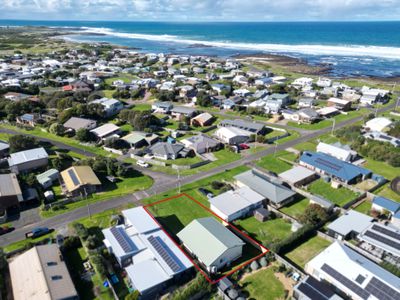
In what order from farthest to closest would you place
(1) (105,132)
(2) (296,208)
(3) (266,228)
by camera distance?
(1) (105,132) → (2) (296,208) → (3) (266,228)

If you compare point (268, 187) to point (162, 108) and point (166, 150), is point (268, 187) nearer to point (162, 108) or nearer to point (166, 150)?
point (166, 150)

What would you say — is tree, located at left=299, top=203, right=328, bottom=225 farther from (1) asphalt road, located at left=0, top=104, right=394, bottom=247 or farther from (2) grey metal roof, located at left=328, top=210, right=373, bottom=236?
(1) asphalt road, located at left=0, top=104, right=394, bottom=247

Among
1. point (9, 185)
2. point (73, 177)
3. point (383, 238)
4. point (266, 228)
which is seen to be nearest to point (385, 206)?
point (383, 238)

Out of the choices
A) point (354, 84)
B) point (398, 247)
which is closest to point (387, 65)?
point (354, 84)

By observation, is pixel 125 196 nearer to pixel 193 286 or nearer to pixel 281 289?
pixel 193 286

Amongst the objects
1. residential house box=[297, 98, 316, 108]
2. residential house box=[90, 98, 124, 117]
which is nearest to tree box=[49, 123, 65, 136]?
residential house box=[90, 98, 124, 117]

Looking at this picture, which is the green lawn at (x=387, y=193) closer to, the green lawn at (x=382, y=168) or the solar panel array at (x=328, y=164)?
the green lawn at (x=382, y=168)
